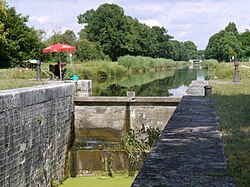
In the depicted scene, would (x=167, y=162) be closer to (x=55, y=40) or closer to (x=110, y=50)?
(x=55, y=40)

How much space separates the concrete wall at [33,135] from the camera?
24.5 feet

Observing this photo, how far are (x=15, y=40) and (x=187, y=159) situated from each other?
27.1 meters

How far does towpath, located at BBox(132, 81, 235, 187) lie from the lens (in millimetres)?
3590

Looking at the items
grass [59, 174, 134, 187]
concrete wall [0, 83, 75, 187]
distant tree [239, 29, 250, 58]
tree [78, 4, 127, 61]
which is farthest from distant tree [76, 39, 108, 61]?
distant tree [239, 29, 250, 58]

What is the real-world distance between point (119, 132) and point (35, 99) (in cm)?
497


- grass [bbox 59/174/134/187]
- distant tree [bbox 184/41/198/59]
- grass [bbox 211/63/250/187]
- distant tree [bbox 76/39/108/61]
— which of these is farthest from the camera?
distant tree [bbox 184/41/198/59]

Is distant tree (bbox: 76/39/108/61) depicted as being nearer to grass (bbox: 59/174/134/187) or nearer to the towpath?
grass (bbox: 59/174/134/187)

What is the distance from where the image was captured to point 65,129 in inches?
465

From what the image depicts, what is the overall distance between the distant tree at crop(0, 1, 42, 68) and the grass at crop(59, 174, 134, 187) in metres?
18.2

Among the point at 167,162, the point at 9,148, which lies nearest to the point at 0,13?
the point at 9,148

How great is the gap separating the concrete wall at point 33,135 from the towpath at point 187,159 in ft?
10.1

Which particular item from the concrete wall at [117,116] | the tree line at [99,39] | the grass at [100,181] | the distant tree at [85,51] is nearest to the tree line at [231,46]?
the tree line at [99,39]

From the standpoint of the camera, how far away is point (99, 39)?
5653 centimetres

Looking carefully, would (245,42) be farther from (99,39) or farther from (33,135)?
(33,135)
